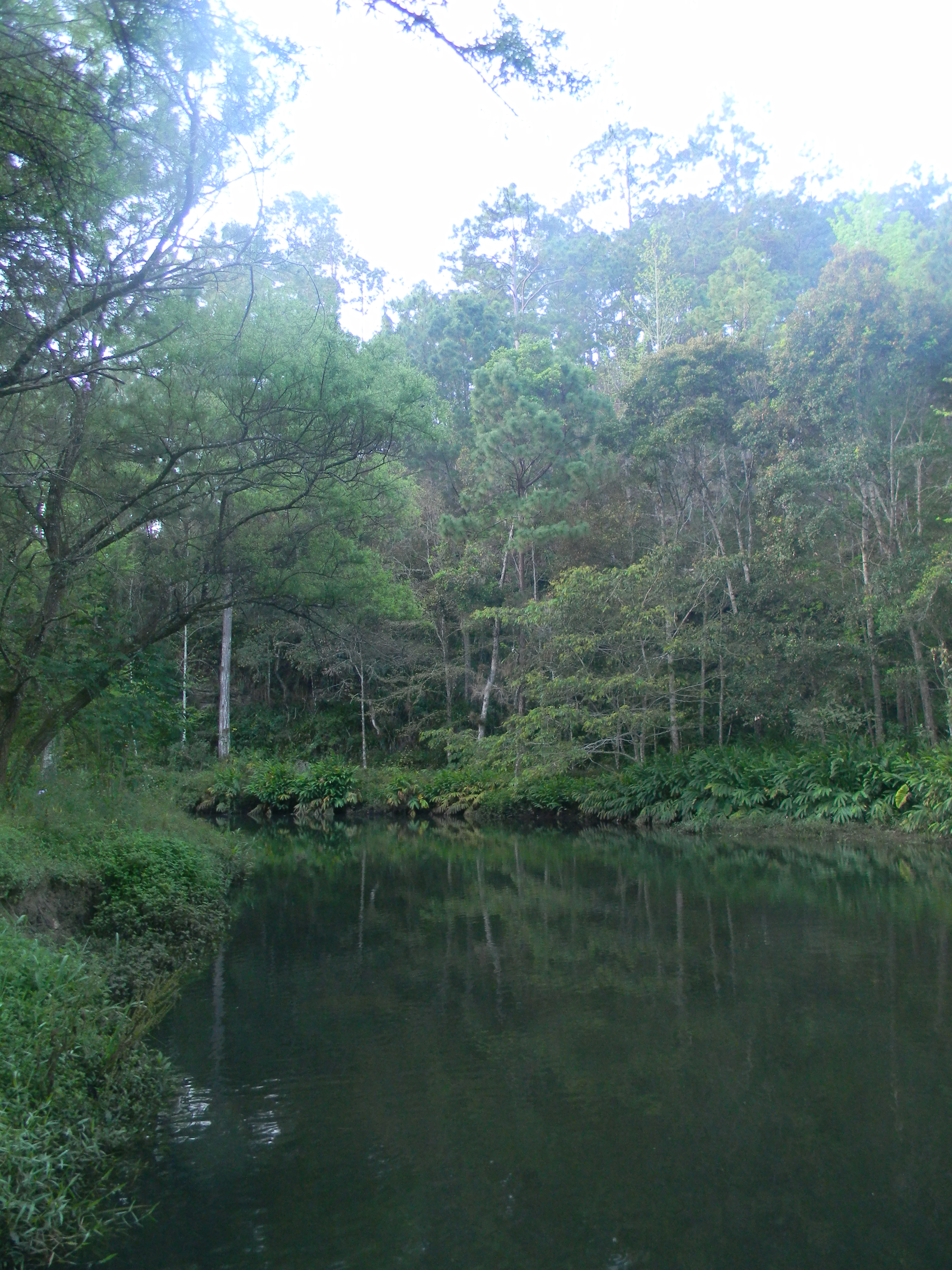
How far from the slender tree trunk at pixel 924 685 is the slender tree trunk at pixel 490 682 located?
10.7 m

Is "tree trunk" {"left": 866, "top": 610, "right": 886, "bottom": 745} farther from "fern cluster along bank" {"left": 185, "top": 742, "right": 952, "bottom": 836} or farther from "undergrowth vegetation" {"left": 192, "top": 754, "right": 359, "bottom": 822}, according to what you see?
"undergrowth vegetation" {"left": 192, "top": 754, "right": 359, "bottom": 822}

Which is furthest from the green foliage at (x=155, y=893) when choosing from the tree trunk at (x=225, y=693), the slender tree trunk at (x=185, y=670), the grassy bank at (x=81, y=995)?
the tree trunk at (x=225, y=693)

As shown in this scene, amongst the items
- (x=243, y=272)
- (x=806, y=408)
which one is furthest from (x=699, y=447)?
(x=243, y=272)

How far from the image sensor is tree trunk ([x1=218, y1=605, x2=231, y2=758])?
87.7 feet

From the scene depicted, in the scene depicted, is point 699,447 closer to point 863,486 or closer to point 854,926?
point 863,486

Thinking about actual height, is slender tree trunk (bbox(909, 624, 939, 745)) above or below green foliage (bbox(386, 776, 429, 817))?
above

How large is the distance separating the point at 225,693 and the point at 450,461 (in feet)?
31.7

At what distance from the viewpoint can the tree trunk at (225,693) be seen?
87.7ft

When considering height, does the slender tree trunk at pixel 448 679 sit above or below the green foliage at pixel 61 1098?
above

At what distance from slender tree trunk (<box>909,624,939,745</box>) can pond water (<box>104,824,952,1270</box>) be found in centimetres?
809

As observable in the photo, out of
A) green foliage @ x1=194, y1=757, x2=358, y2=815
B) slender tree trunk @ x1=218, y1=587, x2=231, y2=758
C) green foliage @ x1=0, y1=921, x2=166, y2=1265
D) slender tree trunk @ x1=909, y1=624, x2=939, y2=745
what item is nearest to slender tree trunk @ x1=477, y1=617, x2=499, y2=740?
green foliage @ x1=194, y1=757, x2=358, y2=815

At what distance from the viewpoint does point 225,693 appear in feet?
88.7

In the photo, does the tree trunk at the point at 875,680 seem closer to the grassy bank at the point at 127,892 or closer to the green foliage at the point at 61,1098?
the grassy bank at the point at 127,892

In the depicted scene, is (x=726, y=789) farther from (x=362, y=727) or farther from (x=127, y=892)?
(x=127, y=892)
